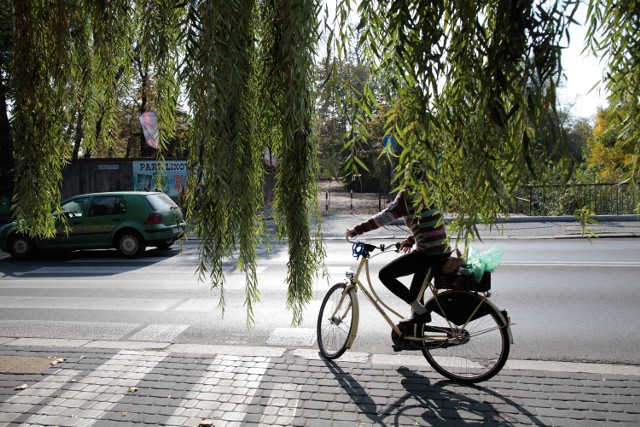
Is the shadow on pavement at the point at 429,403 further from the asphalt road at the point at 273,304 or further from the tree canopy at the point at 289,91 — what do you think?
the tree canopy at the point at 289,91

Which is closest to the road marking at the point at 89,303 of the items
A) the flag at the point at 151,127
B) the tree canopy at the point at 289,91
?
the flag at the point at 151,127

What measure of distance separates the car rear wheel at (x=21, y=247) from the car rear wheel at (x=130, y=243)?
259 cm

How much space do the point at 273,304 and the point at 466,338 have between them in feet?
12.5

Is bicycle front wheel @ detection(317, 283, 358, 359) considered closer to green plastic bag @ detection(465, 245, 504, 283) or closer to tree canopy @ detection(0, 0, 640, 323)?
green plastic bag @ detection(465, 245, 504, 283)

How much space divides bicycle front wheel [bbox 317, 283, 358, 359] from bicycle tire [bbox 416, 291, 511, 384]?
28.4 inches

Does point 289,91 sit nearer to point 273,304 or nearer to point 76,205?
point 273,304

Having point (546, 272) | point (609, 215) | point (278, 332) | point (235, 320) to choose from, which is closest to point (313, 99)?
point (278, 332)

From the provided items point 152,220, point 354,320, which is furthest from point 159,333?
point 152,220

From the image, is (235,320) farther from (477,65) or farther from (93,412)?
(477,65)

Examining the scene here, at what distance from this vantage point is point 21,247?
45.4 feet

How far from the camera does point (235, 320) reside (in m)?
7.14

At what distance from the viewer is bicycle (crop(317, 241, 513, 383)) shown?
4.63 meters

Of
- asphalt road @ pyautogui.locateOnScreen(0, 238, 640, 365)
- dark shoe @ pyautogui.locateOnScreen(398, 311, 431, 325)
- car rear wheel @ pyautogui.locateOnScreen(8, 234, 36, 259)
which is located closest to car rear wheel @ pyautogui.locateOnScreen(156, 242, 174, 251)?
asphalt road @ pyautogui.locateOnScreen(0, 238, 640, 365)

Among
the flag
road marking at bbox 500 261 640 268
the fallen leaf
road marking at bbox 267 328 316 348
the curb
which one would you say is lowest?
road marking at bbox 267 328 316 348
